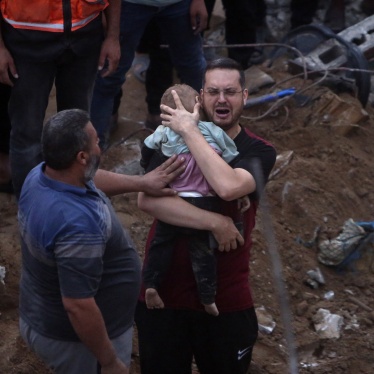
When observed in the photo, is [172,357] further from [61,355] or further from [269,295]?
[269,295]

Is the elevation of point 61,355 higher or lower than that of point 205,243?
lower

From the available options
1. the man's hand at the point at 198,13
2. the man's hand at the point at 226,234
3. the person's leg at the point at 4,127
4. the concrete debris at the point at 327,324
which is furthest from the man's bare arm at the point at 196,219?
the man's hand at the point at 198,13

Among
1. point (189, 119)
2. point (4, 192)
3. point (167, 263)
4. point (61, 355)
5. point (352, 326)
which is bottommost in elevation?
point (352, 326)

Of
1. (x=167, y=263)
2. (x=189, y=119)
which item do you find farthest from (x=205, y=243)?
(x=189, y=119)

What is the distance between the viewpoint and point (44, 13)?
4605mm

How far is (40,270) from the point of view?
3.32 metres

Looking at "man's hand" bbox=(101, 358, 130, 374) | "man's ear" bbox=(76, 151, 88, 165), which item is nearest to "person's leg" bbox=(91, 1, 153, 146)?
"man's ear" bbox=(76, 151, 88, 165)

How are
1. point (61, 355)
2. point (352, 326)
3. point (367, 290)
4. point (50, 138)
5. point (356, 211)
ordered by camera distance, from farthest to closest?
point (356, 211)
point (367, 290)
point (352, 326)
point (61, 355)
point (50, 138)

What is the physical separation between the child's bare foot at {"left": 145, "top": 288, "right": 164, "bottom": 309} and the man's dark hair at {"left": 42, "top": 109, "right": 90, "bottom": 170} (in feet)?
A: 2.56

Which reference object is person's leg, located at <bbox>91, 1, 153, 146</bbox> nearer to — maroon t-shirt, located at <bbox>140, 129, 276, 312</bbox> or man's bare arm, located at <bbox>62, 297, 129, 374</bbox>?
maroon t-shirt, located at <bbox>140, 129, 276, 312</bbox>

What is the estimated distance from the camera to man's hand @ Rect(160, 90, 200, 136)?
3646mm

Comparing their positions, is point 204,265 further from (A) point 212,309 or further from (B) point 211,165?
(B) point 211,165

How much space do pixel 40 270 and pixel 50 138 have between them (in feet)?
1.62

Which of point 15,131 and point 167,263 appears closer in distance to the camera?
point 167,263
